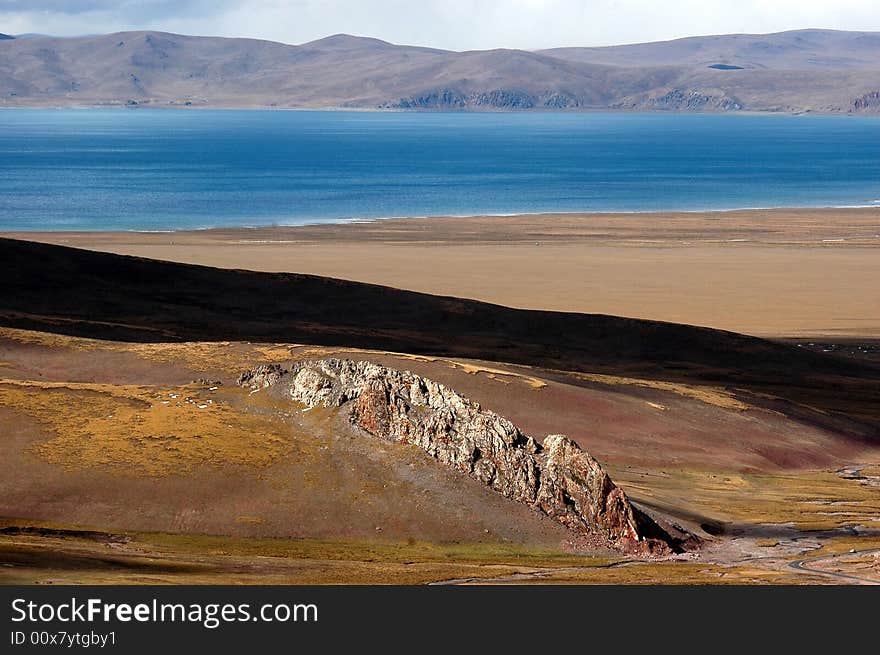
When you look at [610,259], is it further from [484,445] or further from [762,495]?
[484,445]

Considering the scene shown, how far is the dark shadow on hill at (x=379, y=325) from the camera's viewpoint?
7325 centimetres

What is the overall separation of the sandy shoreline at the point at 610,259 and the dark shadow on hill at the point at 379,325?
12769 mm

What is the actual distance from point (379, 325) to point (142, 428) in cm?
3922

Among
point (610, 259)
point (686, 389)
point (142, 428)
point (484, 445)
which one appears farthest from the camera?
point (610, 259)

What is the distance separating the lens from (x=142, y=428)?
4481 cm

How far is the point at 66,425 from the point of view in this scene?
4484cm

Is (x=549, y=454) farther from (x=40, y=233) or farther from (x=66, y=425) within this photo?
(x=40, y=233)

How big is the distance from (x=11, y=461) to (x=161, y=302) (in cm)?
4379

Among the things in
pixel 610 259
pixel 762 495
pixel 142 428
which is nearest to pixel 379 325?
pixel 762 495

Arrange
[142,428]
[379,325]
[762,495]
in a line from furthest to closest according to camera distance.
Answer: [379,325], [762,495], [142,428]

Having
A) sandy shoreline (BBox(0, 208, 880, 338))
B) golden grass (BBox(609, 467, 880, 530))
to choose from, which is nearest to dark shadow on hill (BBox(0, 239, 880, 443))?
golden grass (BBox(609, 467, 880, 530))

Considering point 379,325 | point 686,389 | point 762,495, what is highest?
point 379,325

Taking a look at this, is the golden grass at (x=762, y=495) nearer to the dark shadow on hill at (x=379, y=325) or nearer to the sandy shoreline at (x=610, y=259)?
the dark shadow on hill at (x=379, y=325)

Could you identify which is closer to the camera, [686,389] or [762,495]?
[762,495]
